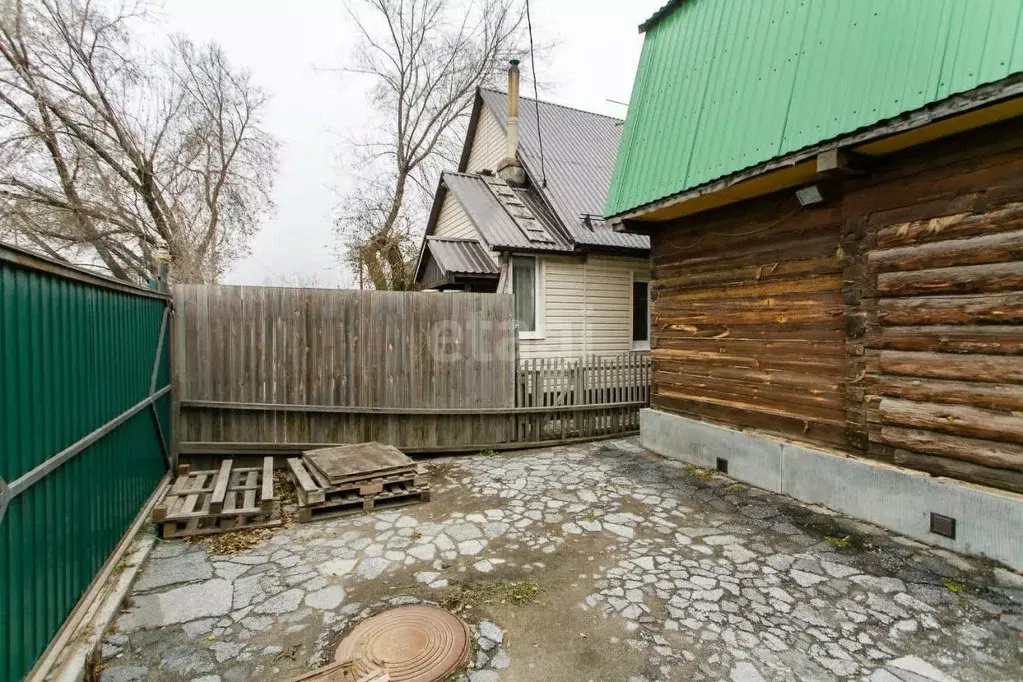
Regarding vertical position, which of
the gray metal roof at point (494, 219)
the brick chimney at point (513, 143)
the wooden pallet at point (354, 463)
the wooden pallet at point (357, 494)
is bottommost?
the wooden pallet at point (357, 494)

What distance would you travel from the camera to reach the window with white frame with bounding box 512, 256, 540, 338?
990 cm

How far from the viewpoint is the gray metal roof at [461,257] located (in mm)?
9992

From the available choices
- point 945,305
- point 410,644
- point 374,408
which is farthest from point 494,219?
point 410,644

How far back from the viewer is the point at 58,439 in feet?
9.68

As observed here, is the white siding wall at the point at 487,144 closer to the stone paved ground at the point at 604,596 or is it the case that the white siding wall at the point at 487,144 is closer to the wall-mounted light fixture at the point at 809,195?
the wall-mounted light fixture at the point at 809,195

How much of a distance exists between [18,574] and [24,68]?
58.8ft

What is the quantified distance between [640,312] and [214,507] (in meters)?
8.99

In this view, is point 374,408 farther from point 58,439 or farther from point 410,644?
point 410,644

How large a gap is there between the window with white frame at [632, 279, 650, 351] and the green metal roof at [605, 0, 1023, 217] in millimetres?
4249

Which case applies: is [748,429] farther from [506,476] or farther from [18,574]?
[18,574]

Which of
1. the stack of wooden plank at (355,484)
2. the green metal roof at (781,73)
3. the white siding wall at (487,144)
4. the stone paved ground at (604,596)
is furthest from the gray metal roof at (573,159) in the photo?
the stone paved ground at (604,596)

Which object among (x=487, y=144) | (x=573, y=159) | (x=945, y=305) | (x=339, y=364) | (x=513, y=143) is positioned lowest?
(x=339, y=364)

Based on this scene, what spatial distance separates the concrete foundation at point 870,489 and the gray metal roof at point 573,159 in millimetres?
4684

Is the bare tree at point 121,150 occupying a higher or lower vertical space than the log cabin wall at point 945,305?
higher
